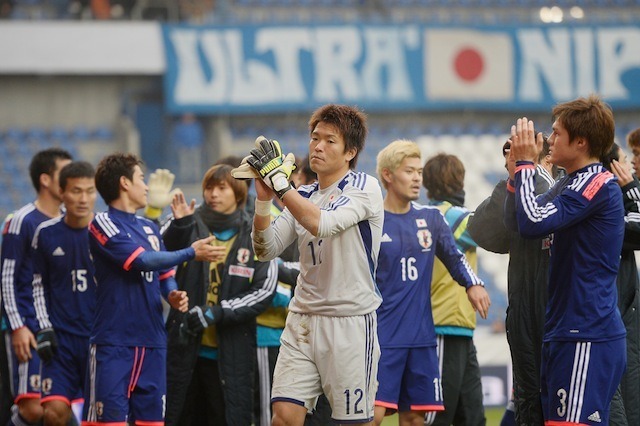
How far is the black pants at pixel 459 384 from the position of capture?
23.9 ft

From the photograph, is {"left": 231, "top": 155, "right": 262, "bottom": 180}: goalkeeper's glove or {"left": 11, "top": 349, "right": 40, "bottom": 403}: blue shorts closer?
{"left": 231, "top": 155, "right": 262, "bottom": 180}: goalkeeper's glove

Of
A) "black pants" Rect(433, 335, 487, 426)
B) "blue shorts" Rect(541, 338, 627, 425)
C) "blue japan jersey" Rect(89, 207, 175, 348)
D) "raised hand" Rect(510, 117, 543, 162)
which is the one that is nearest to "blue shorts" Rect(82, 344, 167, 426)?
"blue japan jersey" Rect(89, 207, 175, 348)

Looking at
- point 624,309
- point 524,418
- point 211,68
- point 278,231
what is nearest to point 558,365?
point 524,418

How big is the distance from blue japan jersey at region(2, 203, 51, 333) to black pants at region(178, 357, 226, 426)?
1.29 metres

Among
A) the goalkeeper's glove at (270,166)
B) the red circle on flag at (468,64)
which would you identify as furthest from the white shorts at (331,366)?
the red circle on flag at (468,64)

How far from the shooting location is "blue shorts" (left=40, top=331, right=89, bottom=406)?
7043 millimetres

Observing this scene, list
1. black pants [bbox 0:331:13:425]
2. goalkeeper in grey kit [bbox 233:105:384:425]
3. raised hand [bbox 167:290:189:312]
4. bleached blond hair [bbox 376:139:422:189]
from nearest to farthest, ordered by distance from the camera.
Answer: goalkeeper in grey kit [bbox 233:105:384:425] < raised hand [bbox 167:290:189:312] < bleached blond hair [bbox 376:139:422:189] < black pants [bbox 0:331:13:425]

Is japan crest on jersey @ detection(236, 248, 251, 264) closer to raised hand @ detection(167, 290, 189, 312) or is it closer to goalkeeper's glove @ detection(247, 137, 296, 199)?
raised hand @ detection(167, 290, 189, 312)

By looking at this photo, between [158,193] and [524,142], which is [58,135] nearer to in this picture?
[158,193]

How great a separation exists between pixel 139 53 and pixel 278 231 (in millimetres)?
14345

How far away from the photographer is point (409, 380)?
6.71 m

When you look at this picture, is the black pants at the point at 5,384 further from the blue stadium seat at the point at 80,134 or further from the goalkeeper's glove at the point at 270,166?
the blue stadium seat at the point at 80,134

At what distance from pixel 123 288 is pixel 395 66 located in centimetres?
1349

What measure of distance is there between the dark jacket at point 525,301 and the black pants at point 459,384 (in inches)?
60.3
